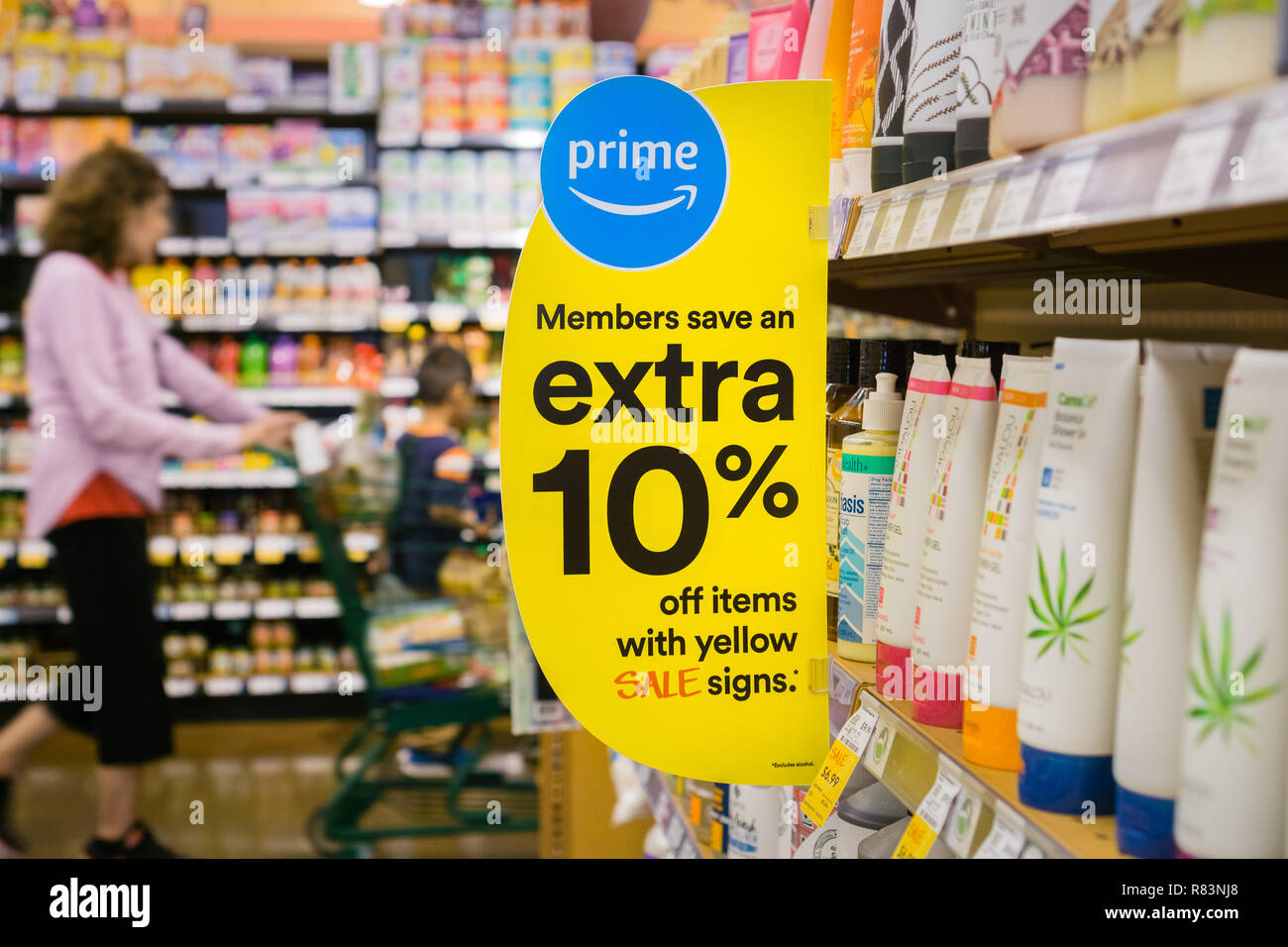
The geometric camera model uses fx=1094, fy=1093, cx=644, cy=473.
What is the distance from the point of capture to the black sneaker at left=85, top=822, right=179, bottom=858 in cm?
303

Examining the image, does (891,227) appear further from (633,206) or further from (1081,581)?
(1081,581)

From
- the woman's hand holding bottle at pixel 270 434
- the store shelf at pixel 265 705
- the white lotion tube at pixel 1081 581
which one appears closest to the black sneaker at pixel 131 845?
the woman's hand holding bottle at pixel 270 434

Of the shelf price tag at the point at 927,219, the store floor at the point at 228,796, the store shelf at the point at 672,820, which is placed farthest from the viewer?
the store floor at the point at 228,796

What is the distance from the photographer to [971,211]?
2.55ft

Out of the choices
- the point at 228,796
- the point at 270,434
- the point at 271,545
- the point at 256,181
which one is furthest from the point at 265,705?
the point at 256,181

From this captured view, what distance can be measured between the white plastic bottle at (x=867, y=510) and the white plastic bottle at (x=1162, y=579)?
423 mm

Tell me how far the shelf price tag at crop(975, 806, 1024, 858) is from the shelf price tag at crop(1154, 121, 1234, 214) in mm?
429

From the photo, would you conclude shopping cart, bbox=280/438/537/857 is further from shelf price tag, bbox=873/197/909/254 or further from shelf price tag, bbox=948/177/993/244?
shelf price tag, bbox=948/177/993/244

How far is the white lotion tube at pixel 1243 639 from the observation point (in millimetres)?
601

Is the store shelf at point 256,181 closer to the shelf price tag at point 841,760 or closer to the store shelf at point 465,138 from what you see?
the store shelf at point 465,138

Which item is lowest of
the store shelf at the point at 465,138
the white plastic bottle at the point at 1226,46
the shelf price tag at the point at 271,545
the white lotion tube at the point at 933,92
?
the shelf price tag at the point at 271,545

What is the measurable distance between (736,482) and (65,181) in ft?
10.4

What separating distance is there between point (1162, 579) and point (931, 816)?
11.6 inches
